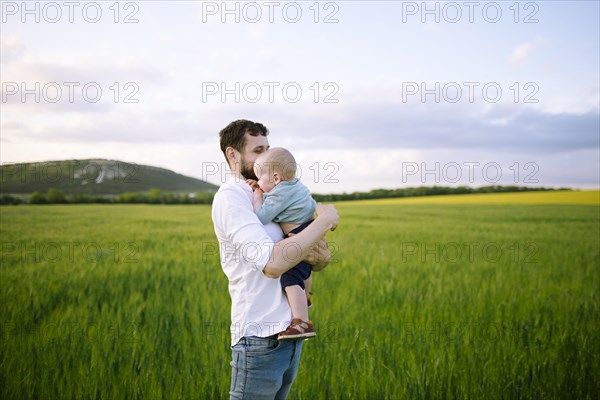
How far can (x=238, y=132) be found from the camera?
2227 mm

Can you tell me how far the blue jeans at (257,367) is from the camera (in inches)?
85.6

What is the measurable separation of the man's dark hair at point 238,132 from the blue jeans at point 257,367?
913 mm

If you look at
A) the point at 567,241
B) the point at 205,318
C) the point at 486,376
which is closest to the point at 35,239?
the point at 205,318

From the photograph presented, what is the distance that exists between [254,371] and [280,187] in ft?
2.83

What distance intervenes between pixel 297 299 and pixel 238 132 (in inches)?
33.2

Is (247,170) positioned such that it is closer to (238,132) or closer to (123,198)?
(238,132)

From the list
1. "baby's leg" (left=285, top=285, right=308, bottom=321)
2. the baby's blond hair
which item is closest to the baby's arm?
the baby's blond hair

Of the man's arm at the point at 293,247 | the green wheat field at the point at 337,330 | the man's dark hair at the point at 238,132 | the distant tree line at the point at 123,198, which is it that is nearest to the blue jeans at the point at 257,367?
the man's arm at the point at 293,247

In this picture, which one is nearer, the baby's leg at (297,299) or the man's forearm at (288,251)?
the man's forearm at (288,251)

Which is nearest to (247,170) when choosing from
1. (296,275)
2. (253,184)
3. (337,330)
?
(253,184)

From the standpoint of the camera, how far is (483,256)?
10.2 metres

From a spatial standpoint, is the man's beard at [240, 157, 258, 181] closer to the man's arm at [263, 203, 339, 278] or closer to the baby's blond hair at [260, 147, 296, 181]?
the baby's blond hair at [260, 147, 296, 181]

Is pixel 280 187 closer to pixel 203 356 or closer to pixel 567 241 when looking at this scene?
pixel 203 356

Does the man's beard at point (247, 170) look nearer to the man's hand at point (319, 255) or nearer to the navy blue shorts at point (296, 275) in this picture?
the navy blue shorts at point (296, 275)
